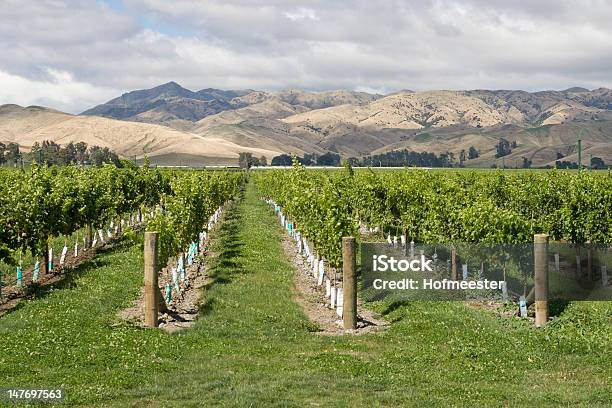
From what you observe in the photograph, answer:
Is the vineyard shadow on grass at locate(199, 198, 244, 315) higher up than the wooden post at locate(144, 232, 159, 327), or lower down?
lower down

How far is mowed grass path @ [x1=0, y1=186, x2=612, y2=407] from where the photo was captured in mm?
12094

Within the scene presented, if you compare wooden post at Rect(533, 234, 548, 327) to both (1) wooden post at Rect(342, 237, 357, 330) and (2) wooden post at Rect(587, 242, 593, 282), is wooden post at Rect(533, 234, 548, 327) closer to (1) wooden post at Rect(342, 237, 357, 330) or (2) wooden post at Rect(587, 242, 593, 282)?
(1) wooden post at Rect(342, 237, 357, 330)

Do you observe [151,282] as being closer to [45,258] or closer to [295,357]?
[295,357]

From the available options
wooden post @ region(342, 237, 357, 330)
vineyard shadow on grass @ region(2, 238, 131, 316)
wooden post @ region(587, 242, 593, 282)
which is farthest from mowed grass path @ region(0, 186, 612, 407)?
wooden post @ region(587, 242, 593, 282)

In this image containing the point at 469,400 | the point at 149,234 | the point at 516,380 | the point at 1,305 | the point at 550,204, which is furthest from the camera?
the point at 550,204

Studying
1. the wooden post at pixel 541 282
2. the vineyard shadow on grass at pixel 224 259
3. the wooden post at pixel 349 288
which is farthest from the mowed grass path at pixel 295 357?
the vineyard shadow on grass at pixel 224 259

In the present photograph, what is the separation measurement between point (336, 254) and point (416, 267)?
599 centimetres

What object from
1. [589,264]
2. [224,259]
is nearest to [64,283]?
[224,259]

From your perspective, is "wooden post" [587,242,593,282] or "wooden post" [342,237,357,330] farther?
"wooden post" [587,242,593,282]

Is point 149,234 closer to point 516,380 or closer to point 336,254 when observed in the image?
point 336,254

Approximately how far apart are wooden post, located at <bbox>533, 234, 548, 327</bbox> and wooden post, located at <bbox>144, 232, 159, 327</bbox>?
1010 centimetres

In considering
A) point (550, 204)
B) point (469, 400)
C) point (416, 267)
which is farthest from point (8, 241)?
point (550, 204)

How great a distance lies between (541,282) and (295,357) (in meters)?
7.00

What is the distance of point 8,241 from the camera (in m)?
23.6
